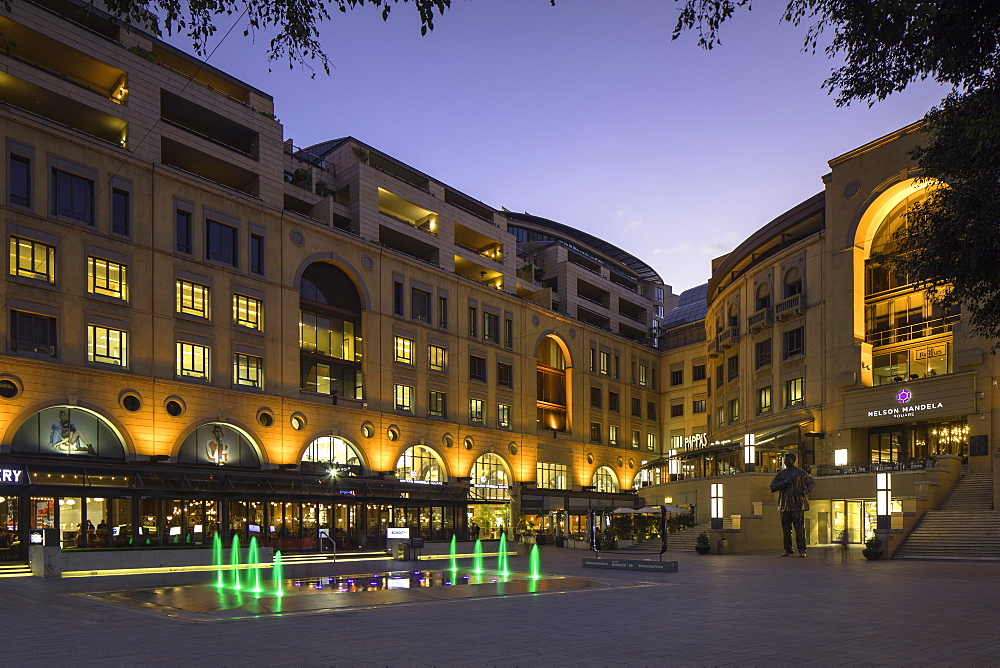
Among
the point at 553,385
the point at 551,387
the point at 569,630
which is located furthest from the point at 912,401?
the point at 569,630

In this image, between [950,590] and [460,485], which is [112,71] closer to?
[460,485]

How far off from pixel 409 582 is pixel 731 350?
5320 centimetres

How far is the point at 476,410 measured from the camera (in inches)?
2849

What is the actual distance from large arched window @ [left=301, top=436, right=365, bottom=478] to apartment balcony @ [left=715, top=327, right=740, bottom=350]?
30351 millimetres

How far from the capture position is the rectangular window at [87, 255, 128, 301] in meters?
46.6

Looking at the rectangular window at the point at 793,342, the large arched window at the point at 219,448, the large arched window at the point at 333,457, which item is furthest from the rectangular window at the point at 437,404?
the rectangular window at the point at 793,342

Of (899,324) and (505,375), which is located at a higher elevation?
(899,324)

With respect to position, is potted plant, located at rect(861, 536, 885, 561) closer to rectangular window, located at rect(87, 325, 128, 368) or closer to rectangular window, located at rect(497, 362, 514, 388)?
rectangular window, located at rect(87, 325, 128, 368)

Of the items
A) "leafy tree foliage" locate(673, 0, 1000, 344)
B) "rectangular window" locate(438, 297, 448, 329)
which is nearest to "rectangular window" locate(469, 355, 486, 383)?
"rectangular window" locate(438, 297, 448, 329)

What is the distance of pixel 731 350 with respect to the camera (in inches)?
2899

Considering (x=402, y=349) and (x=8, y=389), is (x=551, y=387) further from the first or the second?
(x=8, y=389)

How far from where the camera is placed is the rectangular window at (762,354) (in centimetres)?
6606

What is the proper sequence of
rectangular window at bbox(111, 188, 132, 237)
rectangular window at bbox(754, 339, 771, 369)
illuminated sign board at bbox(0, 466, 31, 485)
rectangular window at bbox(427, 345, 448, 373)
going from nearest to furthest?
illuminated sign board at bbox(0, 466, 31, 485), rectangular window at bbox(111, 188, 132, 237), rectangular window at bbox(754, 339, 771, 369), rectangular window at bbox(427, 345, 448, 373)

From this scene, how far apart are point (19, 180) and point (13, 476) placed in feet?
48.3
